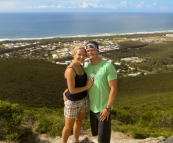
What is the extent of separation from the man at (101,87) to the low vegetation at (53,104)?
1528 mm

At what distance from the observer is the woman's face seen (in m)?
3.00

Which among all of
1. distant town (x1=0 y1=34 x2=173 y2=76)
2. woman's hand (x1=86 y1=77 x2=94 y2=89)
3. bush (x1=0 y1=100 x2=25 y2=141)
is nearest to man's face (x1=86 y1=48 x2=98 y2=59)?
woman's hand (x1=86 y1=77 x2=94 y2=89)

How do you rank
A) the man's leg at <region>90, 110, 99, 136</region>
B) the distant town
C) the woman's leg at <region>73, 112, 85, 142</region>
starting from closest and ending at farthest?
the man's leg at <region>90, 110, 99, 136</region> < the woman's leg at <region>73, 112, 85, 142</region> < the distant town


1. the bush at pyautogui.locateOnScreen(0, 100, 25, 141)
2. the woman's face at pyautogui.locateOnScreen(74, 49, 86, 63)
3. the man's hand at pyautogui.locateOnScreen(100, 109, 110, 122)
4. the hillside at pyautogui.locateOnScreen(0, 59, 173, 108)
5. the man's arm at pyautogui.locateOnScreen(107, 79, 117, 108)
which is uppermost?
the woman's face at pyautogui.locateOnScreen(74, 49, 86, 63)

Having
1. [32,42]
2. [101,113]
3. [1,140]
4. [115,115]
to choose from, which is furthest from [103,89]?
[32,42]

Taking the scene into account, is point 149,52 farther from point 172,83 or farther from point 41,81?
point 41,81

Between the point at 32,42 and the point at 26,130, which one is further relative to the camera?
the point at 32,42

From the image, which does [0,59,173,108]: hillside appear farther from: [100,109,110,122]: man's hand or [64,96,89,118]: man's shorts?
[100,109,110,122]: man's hand

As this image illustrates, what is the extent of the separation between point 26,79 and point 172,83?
2057 cm

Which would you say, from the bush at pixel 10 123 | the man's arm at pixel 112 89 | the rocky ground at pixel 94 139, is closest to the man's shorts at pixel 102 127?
the man's arm at pixel 112 89

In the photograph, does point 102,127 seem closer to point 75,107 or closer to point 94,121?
point 94,121

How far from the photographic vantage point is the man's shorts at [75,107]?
316cm

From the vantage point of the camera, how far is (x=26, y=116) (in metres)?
4.86

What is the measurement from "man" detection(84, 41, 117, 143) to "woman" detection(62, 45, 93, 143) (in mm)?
93
